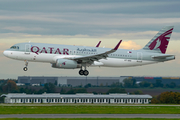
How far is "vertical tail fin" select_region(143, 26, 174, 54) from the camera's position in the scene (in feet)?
246

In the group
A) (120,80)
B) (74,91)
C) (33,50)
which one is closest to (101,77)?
(120,80)

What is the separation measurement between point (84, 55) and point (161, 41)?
1739 centimetres

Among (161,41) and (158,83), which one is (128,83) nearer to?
(158,83)

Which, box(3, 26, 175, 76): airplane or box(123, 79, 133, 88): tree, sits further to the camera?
box(123, 79, 133, 88): tree

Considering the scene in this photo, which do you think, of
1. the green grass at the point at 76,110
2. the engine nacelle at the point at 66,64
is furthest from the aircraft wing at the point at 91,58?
the green grass at the point at 76,110

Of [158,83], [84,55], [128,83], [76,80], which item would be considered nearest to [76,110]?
[84,55]

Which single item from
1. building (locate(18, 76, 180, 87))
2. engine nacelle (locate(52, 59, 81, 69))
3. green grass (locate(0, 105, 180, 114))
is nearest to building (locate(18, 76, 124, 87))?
building (locate(18, 76, 180, 87))

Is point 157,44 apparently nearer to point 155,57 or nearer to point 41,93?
point 155,57

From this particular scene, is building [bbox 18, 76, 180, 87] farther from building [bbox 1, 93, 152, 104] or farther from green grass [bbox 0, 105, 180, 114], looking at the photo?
green grass [bbox 0, 105, 180, 114]

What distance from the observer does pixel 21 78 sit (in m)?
168

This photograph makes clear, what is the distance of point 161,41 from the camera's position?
250 ft

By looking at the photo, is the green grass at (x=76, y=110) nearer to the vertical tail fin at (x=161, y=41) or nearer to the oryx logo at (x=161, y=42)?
the vertical tail fin at (x=161, y=41)

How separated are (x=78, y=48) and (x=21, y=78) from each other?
104 meters

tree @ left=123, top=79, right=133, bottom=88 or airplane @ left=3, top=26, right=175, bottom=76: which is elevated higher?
airplane @ left=3, top=26, right=175, bottom=76
